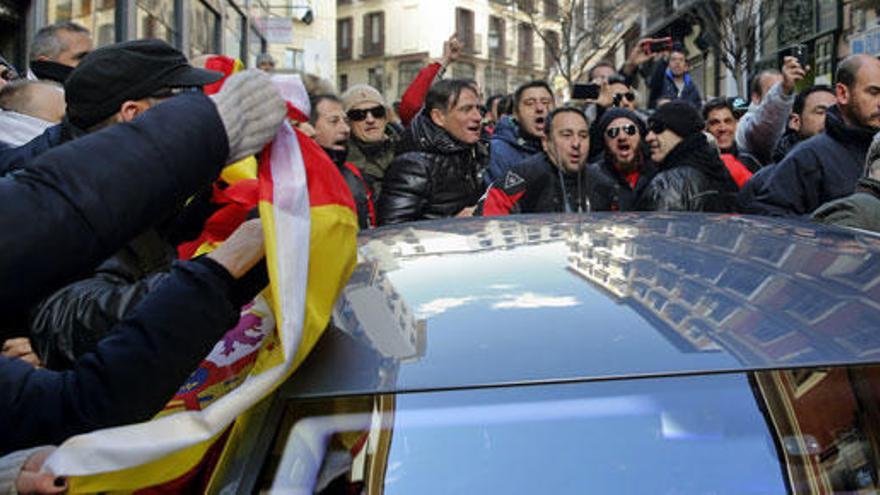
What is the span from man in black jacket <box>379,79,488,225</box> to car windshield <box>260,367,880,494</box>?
323 cm

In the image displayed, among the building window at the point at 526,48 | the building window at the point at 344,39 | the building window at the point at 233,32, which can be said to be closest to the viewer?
the building window at the point at 233,32

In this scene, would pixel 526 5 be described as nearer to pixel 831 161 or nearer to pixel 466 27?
pixel 831 161

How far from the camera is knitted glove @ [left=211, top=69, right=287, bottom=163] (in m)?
1.39

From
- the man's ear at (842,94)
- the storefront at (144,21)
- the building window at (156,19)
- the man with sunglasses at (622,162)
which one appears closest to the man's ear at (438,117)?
the man with sunglasses at (622,162)

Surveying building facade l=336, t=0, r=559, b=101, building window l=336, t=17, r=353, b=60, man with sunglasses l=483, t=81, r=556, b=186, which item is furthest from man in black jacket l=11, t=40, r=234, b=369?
building window l=336, t=17, r=353, b=60

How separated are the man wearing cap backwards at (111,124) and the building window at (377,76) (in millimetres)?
53847

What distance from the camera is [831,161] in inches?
174

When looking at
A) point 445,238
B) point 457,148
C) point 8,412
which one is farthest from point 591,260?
point 457,148

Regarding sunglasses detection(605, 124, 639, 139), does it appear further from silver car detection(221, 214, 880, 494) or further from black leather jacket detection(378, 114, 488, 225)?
silver car detection(221, 214, 880, 494)

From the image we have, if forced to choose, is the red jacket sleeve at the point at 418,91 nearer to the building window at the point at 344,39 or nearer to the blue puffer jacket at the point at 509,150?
the blue puffer jacket at the point at 509,150

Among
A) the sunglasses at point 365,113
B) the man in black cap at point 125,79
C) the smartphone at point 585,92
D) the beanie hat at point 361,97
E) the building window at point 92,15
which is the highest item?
the building window at point 92,15

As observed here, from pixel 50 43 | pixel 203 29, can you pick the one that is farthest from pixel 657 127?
pixel 203 29

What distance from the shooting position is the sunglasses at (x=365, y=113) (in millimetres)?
5688

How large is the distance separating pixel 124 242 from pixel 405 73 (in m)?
54.5
